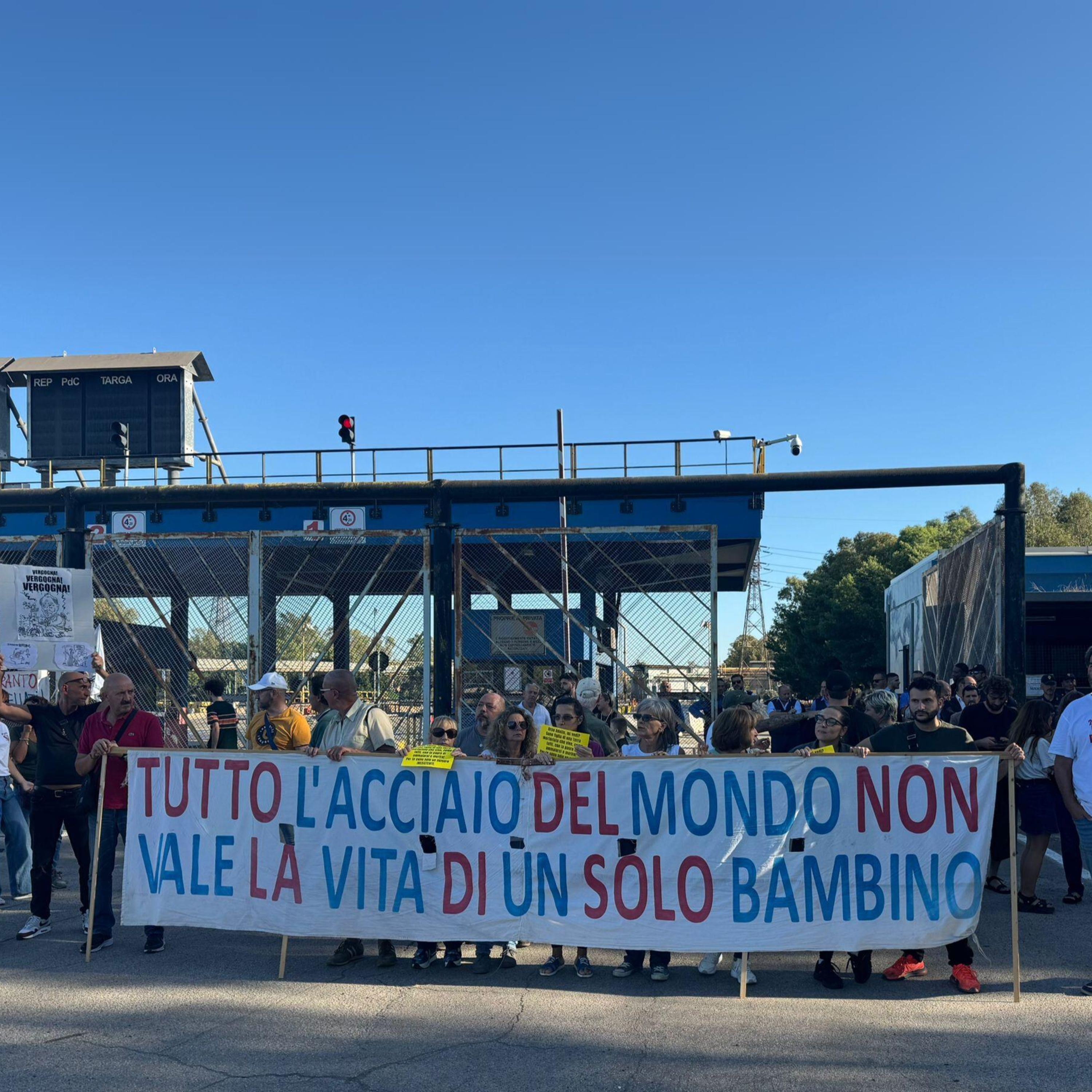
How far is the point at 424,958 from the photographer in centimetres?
642

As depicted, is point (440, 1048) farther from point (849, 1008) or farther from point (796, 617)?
point (796, 617)

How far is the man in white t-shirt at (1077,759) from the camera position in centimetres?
629

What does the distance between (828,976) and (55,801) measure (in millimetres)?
4986

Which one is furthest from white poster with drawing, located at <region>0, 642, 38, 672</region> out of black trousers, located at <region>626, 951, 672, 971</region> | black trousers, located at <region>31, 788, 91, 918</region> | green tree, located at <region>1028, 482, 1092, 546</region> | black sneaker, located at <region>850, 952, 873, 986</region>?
green tree, located at <region>1028, 482, 1092, 546</region>

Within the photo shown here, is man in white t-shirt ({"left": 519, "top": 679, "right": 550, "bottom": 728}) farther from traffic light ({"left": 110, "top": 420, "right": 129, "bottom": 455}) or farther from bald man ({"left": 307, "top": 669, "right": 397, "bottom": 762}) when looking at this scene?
traffic light ({"left": 110, "top": 420, "right": 129, "bottom": 455})

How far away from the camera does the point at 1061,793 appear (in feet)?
20.6

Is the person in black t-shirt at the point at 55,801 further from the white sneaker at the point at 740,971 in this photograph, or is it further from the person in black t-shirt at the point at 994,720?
the person in black t-shirt at the point at 994,720

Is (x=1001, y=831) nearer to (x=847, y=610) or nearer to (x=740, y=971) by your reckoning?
(x=740, y=971)

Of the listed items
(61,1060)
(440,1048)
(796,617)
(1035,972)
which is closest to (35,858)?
(61,1060)

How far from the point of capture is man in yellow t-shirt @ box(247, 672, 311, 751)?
8203 millimetres

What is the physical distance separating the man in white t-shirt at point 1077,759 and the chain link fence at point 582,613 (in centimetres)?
510

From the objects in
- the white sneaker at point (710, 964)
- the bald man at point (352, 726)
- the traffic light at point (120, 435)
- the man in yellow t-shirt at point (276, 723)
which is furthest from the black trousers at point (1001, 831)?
the traffic light at point (120, 435)

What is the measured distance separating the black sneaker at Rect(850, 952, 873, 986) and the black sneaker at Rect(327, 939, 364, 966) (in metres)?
2.89

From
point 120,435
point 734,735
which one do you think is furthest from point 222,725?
point 120,435
